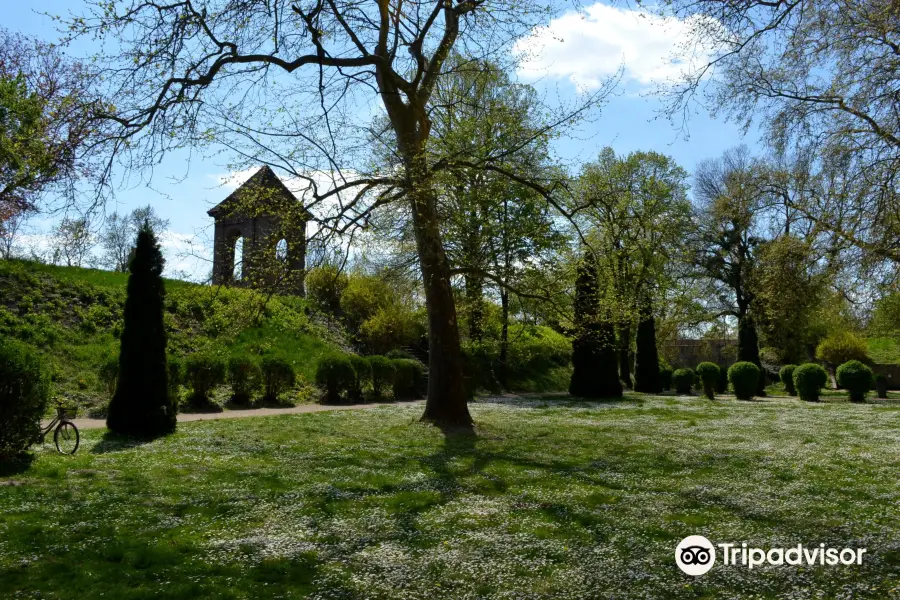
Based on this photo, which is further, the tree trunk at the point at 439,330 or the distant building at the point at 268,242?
the tree trunk at the point at 439,330

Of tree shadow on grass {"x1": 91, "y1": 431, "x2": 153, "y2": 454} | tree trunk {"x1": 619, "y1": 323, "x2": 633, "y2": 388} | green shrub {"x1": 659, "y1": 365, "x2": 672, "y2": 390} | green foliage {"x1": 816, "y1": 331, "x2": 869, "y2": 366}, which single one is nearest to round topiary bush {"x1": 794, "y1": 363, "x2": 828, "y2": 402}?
green shrub {"x1": 659, "y1": 365, "x2": 672, "y2": 390}

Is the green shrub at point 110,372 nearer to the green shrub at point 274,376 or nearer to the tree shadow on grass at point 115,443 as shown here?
the tree shadow on grass at point 115,443

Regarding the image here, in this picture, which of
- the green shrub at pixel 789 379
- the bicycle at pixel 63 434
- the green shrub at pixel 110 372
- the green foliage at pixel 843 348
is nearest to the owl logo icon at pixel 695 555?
the bicycle at pixel 63 434

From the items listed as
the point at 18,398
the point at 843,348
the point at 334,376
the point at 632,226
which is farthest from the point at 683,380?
the point at 18,398

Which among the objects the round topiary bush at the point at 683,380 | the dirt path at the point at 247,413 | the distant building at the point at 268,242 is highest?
the distant building at the point at 268,242

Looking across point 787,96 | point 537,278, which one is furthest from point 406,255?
point 787,96

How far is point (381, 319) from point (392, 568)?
21.9m

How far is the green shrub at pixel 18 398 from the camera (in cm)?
729

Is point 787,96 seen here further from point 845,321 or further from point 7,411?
point 845,321

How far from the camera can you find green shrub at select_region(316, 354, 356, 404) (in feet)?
59.7

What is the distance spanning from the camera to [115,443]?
31.7 feet

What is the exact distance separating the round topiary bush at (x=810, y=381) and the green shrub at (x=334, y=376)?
1429 centimetres

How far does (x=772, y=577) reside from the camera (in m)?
4.12

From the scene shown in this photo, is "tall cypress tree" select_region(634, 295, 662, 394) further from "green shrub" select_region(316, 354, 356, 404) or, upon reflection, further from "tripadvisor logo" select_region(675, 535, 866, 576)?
"tripadvisor logo" select_region(675, 535, 866, 576)
